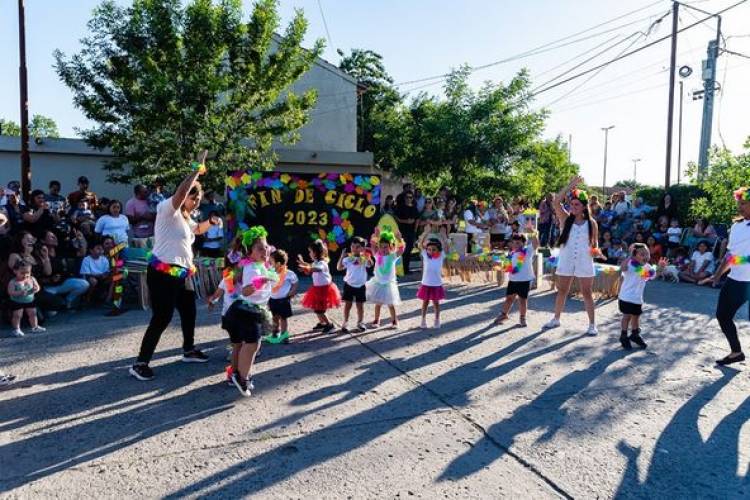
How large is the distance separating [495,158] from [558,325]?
11.0 m

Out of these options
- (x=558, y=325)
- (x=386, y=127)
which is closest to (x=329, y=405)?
(x=558, y=325)

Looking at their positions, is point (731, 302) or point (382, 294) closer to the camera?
point (731, 302)

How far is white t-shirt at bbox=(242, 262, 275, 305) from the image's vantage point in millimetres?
4652

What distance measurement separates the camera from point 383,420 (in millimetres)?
4176

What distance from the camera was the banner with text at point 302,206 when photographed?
36.7 ft

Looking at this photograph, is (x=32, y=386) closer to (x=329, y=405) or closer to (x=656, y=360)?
(x=329, y=405)

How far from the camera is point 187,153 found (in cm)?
1213

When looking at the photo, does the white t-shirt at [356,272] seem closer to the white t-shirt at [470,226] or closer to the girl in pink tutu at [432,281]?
the girl in pink tutu at [432,281]

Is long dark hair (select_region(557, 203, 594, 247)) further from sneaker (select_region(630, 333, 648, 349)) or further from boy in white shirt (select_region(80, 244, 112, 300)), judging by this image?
boy in white shirt (select_region(80, 244, 112, 300))

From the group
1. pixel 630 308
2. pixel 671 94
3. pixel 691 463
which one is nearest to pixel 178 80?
pixel 630 308

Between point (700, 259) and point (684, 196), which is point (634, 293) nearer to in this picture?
point (700, 259)

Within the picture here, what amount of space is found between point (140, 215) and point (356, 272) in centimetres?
483

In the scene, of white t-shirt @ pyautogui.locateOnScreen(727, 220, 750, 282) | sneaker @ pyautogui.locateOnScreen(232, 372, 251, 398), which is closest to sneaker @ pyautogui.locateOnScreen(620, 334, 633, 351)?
white t-shirt @ pyautogui.locateOnScreen(727, 220, 750, 282)

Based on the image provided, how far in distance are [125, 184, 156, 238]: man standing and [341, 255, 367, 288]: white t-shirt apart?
454 centimetres
